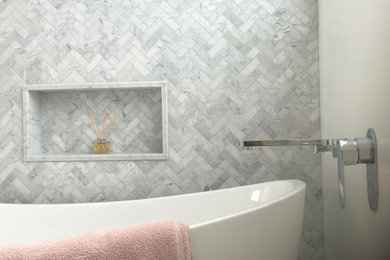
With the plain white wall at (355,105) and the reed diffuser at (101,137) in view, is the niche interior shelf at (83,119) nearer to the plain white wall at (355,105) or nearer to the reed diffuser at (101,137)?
the reed diffuser at (101,137)

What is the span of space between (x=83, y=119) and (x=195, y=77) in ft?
2.57

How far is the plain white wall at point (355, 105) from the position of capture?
110 cm

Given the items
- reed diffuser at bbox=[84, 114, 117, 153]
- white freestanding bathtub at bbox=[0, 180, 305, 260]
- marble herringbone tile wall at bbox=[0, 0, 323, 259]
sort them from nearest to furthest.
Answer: white freestanding bathtub at bbox=[0, 180, 305, 260] → marble herringbone tile wall at bbox=[0, 0, 323, 259] → reed diffuser at bbox=[84, 114, 117, 153]

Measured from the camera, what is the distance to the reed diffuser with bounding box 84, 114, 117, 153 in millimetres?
2367

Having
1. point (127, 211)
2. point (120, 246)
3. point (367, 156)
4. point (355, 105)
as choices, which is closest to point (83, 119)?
point (127, 211)

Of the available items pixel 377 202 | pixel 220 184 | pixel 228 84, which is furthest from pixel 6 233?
pixel 377 202

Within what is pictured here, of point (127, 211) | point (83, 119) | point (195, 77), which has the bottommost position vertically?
point (127, 211)

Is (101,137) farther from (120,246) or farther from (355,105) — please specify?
(355,105)

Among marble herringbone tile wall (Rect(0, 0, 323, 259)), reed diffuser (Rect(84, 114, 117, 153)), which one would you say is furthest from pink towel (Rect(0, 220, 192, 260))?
reed diffuser (Rect(84, 114, 117, 153))

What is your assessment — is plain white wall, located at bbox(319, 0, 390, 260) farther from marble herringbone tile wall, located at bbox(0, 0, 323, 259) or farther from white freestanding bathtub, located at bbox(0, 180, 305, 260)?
white freestanding bathtub, located at bbox(0, 180, 305, 260)

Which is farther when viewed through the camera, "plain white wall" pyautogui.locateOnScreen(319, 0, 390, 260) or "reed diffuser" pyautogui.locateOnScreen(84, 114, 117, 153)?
"reed diffuser" pyautogui.locateOnScreen(84, 114, 117, 153)

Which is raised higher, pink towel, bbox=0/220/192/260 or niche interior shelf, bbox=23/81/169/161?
niche interior shelf, bbox=23/81/169/161

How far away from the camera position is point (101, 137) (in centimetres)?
243

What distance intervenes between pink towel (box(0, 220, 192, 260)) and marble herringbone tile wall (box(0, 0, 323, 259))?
3.69 feet
